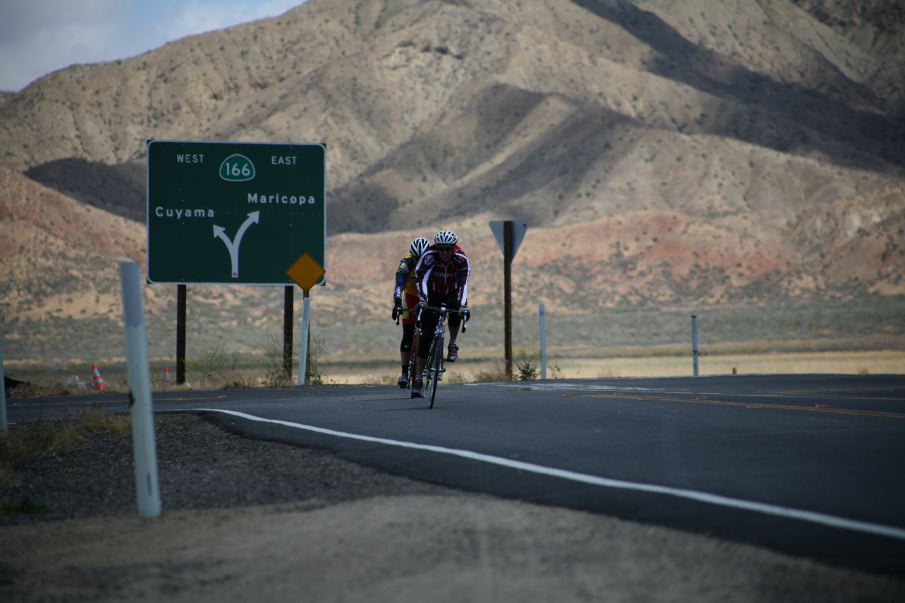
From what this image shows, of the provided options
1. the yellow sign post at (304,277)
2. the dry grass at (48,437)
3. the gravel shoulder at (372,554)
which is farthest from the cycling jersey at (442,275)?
the yellow sign post at (304,277)

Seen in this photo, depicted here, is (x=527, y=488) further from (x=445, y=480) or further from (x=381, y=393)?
(x=381, y=393)

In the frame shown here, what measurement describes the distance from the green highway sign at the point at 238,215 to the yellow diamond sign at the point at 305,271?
817mm

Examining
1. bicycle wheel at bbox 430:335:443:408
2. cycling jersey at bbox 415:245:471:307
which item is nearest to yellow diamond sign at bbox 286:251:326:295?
bicycle wheel at bbox 430:335:443:408

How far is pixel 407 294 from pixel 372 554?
36.8ft

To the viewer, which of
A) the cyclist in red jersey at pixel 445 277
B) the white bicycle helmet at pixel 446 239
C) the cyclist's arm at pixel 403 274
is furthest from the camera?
the cyclist's arm at pixel 403 274

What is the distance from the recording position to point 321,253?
27.8 meters

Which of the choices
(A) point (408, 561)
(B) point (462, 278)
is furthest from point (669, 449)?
(B) point (462, 278)

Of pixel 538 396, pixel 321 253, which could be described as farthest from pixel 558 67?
pixel 538 396

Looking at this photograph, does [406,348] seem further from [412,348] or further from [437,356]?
[437,356]

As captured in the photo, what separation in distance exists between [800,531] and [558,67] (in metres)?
121

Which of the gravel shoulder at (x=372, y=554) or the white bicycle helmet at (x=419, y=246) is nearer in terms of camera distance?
the gravel shoulder at (x=372, y=554)

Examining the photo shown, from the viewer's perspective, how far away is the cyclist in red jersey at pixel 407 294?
1723cm

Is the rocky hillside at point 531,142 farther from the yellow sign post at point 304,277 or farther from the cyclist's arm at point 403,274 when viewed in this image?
the cyclist's arm at point 403,274

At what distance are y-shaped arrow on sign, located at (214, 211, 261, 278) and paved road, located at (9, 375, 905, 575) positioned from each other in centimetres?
779
